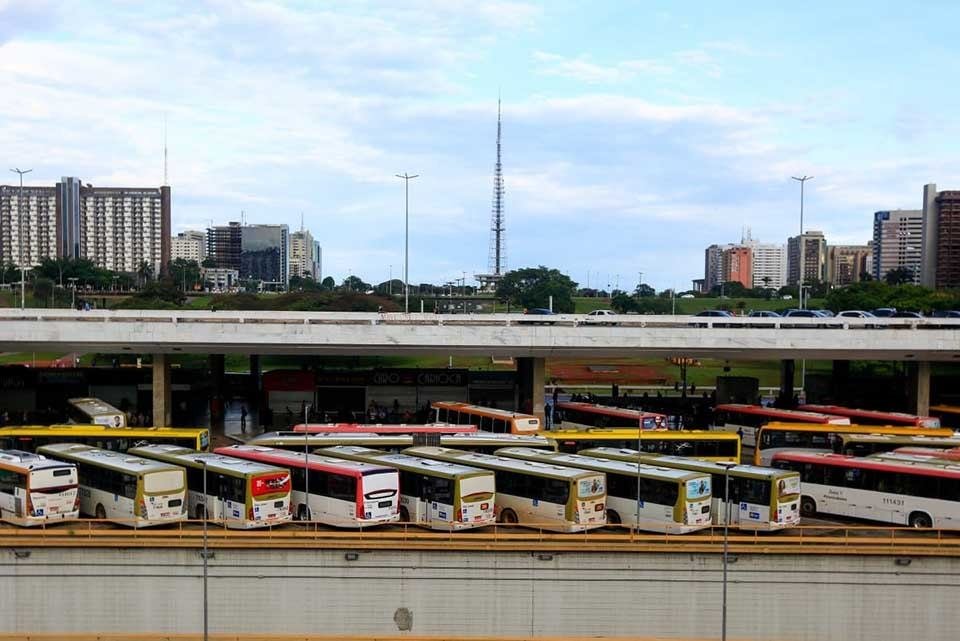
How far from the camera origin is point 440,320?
31.1 metres

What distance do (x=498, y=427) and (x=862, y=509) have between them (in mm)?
11533

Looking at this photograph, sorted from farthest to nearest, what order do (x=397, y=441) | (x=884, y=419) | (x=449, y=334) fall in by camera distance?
(x=449, y=334) → (x=884, y=419) → (x=397, y=441)

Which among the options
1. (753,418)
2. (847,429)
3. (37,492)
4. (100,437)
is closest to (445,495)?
(37,492)

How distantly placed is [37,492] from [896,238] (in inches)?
7750

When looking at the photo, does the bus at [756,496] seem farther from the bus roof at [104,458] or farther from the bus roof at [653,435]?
the bus roof at [104,458]

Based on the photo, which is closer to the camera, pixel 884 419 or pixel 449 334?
pixel 884 419

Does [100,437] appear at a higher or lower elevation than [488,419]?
lower

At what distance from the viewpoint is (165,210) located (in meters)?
170

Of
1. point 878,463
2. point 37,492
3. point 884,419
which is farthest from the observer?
point 884,419

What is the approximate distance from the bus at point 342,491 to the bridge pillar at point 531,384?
13.3 metres

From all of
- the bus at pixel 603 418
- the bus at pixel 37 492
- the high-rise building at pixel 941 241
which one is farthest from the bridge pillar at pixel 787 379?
the high-rise building at pixel 941 241

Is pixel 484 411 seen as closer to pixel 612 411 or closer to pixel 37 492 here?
pixel 612 411

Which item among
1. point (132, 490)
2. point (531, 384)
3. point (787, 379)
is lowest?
point (132, 490)

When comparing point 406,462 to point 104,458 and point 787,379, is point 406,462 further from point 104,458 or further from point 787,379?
point 787,379
